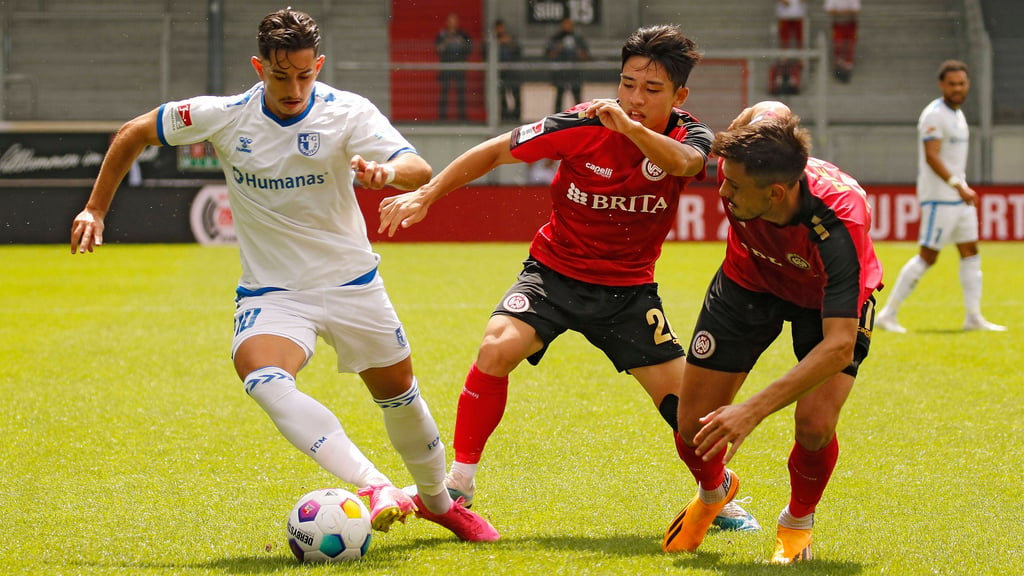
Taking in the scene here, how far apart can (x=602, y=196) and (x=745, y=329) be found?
32.3 inches

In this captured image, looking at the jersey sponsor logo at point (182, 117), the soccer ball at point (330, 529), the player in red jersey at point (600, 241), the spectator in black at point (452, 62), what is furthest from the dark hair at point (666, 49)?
the spectator in black at point (452, 62)

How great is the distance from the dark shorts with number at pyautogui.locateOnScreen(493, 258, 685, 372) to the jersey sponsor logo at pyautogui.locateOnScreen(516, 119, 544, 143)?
61cm

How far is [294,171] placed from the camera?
168 inches

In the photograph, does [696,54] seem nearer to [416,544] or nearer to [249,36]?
[416,544]

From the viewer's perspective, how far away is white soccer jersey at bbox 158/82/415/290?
14.0 ft

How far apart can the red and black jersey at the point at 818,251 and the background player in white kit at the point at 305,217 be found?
1.19 metres

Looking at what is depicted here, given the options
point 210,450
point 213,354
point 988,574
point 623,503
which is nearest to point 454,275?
point 213,354

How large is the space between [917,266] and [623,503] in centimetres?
607

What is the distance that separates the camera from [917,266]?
33.2 ft

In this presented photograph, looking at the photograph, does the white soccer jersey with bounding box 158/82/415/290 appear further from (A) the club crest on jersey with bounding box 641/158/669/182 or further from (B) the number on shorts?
(B) the number on shorts

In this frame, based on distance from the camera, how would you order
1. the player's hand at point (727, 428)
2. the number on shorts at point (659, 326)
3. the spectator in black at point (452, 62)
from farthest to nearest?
the spectator in black at point (452, 62) → the number on shorts at point (659, 326) → the player's hand at point (727, 428)

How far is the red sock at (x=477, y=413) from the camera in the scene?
4.72 metres

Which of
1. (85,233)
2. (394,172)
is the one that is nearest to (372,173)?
(394,172)

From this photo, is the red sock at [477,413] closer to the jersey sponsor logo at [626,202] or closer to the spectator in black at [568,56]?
the jersey sponsor logo at [626,202]
